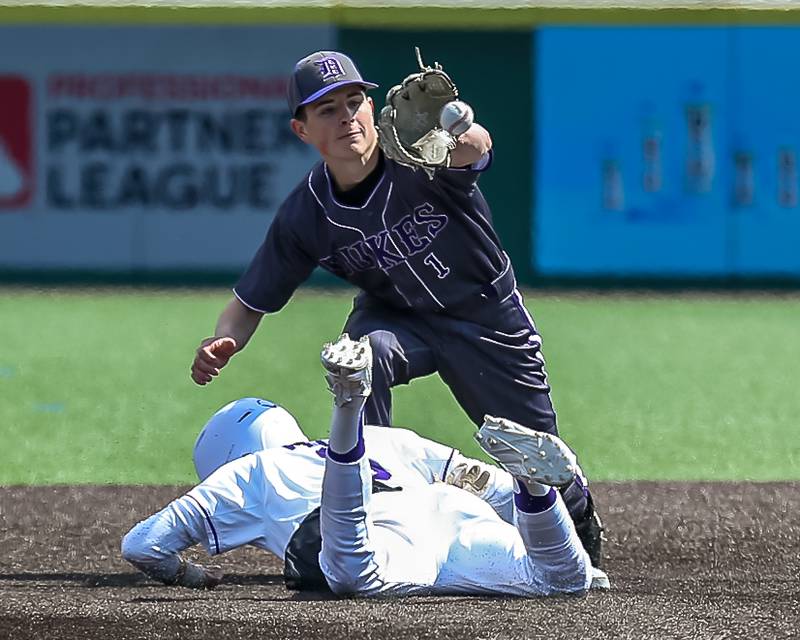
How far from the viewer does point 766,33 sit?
15.4m

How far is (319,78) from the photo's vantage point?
15.8ft

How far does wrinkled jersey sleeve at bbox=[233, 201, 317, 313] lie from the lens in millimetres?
5238

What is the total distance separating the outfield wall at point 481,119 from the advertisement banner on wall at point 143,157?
20 millimetres

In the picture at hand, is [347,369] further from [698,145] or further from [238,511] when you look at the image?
[698,145]

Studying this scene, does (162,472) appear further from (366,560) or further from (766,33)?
(766,33)

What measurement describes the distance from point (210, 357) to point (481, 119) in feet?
37.6

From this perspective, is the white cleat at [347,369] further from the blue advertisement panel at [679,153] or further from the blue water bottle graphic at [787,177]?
the blue water bottle graphic at [787,177]

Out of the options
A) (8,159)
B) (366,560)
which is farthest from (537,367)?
(8,159)

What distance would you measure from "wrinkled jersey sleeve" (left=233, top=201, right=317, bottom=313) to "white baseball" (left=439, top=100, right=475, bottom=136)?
0.97 meters

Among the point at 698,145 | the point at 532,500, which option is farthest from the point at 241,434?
the point at 698,145

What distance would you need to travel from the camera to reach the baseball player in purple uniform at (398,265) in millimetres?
4855

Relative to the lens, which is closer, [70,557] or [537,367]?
[70,557]

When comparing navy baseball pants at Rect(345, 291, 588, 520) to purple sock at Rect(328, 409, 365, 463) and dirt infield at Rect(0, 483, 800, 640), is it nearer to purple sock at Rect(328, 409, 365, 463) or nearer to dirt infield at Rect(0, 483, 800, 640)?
dirt infield at Rect(0, 483, 800, 640)

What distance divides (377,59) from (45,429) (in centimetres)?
856
